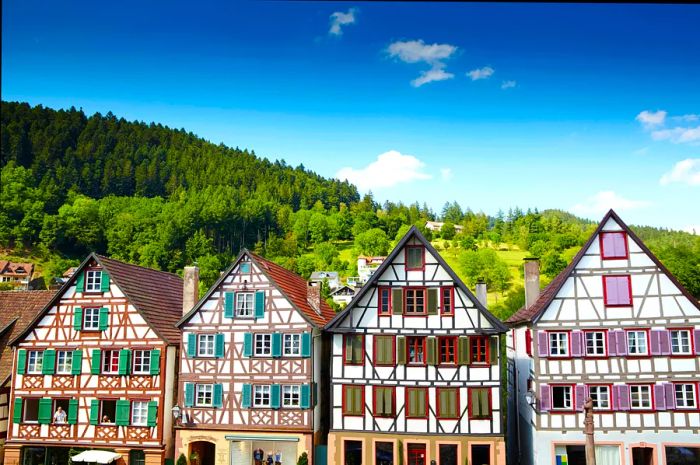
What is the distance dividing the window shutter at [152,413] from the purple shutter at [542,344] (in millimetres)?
16742

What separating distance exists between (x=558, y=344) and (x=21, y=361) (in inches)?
948

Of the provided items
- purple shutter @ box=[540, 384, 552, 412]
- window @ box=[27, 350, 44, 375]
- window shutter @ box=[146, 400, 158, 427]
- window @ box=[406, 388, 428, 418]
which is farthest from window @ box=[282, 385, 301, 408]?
window @ box=[27, 350, 44, 375]

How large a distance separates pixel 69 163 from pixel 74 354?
14071 centimetres

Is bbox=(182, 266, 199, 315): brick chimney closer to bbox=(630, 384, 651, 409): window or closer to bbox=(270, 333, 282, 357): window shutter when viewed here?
bbox=(270, 333, 282, 357): window shutter

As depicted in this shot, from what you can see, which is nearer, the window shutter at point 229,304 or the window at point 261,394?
the window at point 261,394

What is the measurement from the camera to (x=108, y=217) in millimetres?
131500

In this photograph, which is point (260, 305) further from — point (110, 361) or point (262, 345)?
point (110, 361)

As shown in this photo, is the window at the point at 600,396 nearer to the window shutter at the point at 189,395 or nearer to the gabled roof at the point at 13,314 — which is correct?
the window shutter at the point at 189,395

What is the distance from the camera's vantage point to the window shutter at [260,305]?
28062mm

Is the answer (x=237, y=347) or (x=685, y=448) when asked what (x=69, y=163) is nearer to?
(x=237, y=347)

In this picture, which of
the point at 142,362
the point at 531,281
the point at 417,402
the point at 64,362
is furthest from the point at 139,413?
the point at 531,281

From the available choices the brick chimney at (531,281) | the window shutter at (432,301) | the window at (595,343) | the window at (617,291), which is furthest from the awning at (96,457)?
the window at (617,291)

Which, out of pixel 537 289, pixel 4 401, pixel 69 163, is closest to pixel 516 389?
pixel 537 289

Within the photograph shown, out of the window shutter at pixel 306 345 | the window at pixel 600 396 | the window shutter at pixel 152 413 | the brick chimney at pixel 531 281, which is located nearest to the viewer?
the window at pixel 600 396
